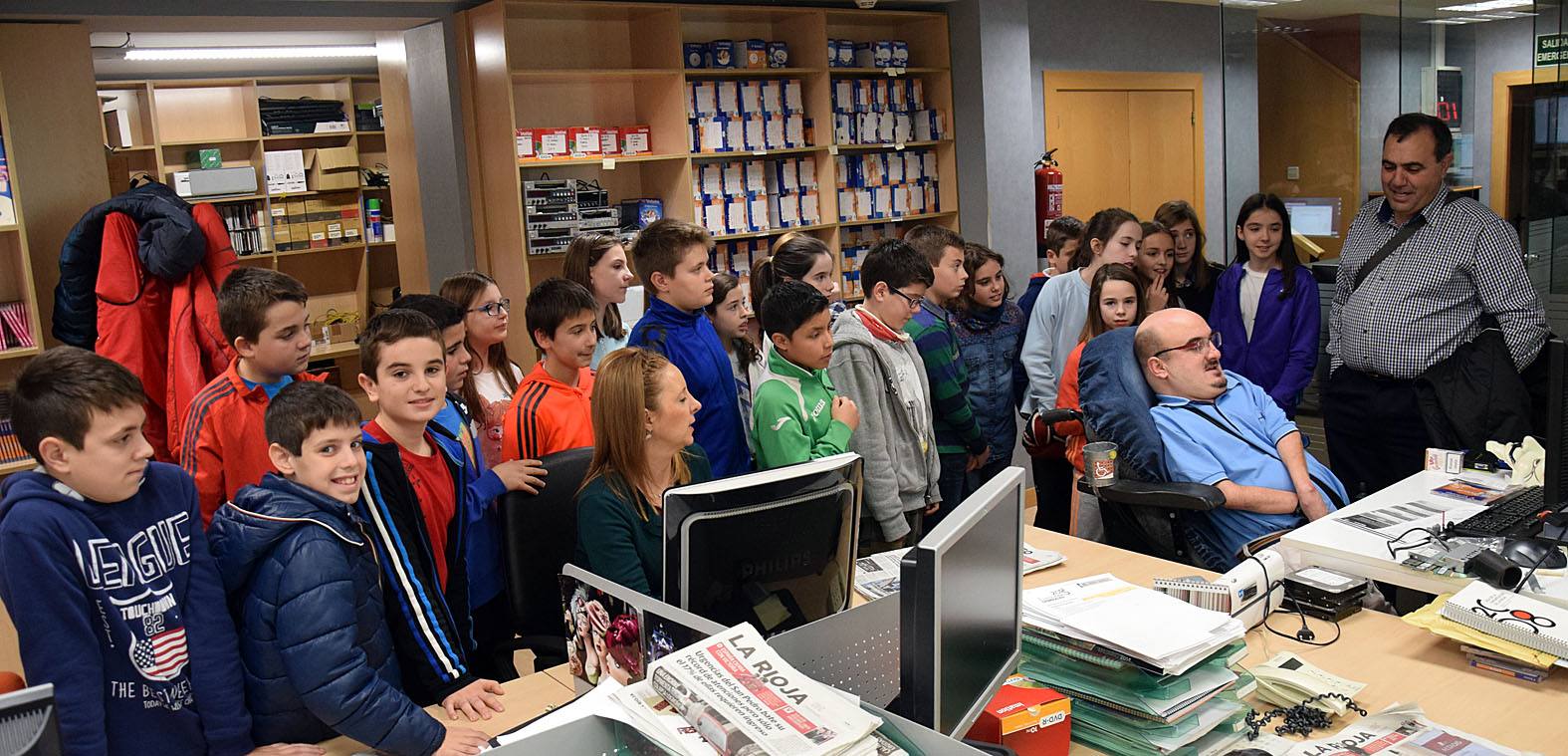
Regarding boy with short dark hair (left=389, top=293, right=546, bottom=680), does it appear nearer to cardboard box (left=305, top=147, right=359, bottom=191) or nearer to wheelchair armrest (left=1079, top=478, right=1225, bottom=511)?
wheelchair armrest (left=1079, top=478, right=1225, bottom=511)

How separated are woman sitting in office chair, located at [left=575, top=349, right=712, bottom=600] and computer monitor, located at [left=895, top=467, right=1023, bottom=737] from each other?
853mm

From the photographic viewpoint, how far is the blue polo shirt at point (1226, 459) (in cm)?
321

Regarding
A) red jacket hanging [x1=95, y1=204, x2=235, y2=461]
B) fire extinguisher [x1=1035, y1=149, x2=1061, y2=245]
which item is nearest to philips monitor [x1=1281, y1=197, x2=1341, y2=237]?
fire extinguisher [x1=1035, y1=149, x2=1061, y2=245]

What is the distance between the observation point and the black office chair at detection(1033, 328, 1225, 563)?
3.17m

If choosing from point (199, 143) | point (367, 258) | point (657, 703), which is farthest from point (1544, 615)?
point (199, 143)

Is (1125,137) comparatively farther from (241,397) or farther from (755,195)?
(241,397)

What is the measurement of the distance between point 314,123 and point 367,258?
113cm

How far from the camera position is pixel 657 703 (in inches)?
59.0

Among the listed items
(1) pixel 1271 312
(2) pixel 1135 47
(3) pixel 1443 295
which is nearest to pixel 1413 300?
(3) pixel 1443 295

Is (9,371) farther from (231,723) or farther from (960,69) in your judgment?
(960,69)

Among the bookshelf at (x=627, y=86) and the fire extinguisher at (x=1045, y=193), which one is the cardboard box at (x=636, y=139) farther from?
the fire extinguisher at (x=1045, y=193)

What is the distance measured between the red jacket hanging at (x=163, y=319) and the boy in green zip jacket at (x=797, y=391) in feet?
7.71

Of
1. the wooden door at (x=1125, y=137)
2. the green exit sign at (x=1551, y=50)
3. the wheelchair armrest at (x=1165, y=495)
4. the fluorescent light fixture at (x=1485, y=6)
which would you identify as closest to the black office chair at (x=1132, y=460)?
the wheelchair armrest at (x=1165, y=495)

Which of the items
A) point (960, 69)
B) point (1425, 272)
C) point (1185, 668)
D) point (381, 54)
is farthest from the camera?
point (960, 69)
